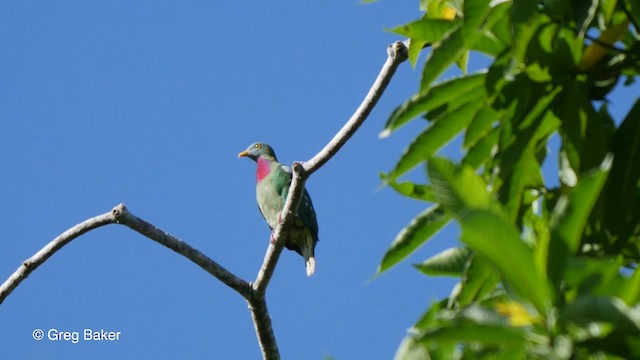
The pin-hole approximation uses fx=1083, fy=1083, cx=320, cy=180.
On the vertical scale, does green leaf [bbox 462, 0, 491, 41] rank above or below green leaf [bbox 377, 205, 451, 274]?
above

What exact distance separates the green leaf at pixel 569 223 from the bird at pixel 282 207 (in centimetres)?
625

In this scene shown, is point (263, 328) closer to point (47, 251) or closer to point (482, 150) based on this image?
point (47, 251)

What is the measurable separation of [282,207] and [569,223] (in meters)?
7.11

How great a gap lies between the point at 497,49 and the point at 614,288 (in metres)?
0.97

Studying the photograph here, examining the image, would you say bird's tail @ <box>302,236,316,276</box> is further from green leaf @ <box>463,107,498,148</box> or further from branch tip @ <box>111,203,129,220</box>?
green leaf @ <box>463,107,498,148</box>

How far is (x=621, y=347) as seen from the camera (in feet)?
5.00

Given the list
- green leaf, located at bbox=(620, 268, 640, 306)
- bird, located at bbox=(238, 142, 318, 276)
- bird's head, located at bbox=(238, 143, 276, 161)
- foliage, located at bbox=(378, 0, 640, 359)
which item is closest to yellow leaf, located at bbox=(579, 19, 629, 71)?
foliage, located at bbox=(378, 0, 640, 359)

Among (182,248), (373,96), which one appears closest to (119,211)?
(182,248)

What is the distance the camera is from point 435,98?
8.14ft

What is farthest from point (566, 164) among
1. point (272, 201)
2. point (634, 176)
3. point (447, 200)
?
point (272, 201)

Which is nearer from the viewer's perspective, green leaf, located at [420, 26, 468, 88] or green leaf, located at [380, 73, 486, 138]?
green leaf, located at [420, 26, 468, 88]

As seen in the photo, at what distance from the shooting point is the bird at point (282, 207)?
830 centimetres

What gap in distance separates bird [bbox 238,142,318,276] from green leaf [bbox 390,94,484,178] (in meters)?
5.30

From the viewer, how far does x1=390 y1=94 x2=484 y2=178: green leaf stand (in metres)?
2.43
